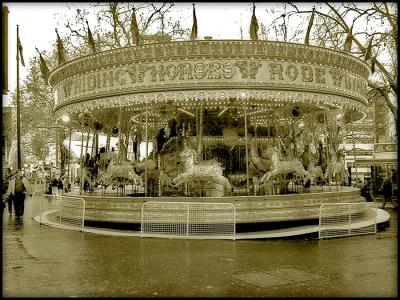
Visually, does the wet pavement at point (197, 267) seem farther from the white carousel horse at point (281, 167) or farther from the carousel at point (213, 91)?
the white carousel horse at point (281, 167)

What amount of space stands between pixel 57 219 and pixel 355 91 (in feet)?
34.3

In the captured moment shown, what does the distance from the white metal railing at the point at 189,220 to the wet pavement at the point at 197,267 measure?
2.04ft

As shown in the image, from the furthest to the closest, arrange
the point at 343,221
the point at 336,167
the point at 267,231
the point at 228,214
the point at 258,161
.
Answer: the point at 336,167 < the point at 258,161 < the point at 343,221 < the point at 267,231 < the point at 228,214

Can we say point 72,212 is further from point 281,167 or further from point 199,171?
point 281,167

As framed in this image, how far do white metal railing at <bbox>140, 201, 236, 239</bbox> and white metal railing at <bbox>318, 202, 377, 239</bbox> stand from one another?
7.53 ft

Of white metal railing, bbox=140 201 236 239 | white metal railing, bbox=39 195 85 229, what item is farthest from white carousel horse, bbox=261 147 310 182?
white metal railing, bbox=39 195 85 229

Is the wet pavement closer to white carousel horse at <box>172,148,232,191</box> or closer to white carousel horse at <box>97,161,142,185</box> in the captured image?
white carousel horse at <box>172,148,232,191</box>

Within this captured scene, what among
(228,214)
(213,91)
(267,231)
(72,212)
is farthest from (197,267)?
(72,212)

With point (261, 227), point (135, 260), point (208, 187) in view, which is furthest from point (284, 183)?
point (135, 260)

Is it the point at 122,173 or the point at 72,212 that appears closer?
the point at 72,212

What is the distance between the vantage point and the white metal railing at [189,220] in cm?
1070

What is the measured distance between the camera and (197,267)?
748 centimetres

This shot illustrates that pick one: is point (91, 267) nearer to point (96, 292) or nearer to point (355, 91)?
point (96, 292)

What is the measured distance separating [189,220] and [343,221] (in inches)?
165
